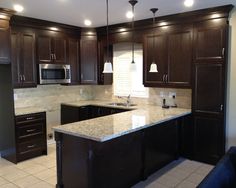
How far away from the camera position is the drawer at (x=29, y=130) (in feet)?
13.4

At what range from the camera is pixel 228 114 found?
386 centimetres

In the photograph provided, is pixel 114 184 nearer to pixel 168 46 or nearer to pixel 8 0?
pixel 168 46

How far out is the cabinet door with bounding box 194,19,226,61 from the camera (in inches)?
146

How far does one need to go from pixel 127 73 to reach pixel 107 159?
9.63 ft

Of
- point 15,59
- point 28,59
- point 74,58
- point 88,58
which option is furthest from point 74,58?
point 15,59

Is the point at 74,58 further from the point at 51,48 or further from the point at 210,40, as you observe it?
the point at 210,40

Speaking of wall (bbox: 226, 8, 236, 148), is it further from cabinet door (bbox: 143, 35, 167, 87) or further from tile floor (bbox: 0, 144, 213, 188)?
cabinet door (bbox: 143, 35, 167, 87)

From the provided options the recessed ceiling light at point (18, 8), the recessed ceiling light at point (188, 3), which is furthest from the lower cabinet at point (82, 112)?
the recessed ceiling light at point (188, 3)

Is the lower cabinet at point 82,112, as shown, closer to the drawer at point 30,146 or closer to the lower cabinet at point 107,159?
the drawer at point 30,146

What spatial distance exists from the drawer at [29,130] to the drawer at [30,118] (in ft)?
0.31

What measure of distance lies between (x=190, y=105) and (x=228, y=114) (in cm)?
72

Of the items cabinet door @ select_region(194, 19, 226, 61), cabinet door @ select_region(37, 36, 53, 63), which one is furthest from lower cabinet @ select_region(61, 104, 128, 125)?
cabinet door @ select_region(194, 19, 226, 61)

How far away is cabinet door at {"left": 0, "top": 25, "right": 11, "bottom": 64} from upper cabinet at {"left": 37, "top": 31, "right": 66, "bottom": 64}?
72cm

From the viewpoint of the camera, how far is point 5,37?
3.82 metres
